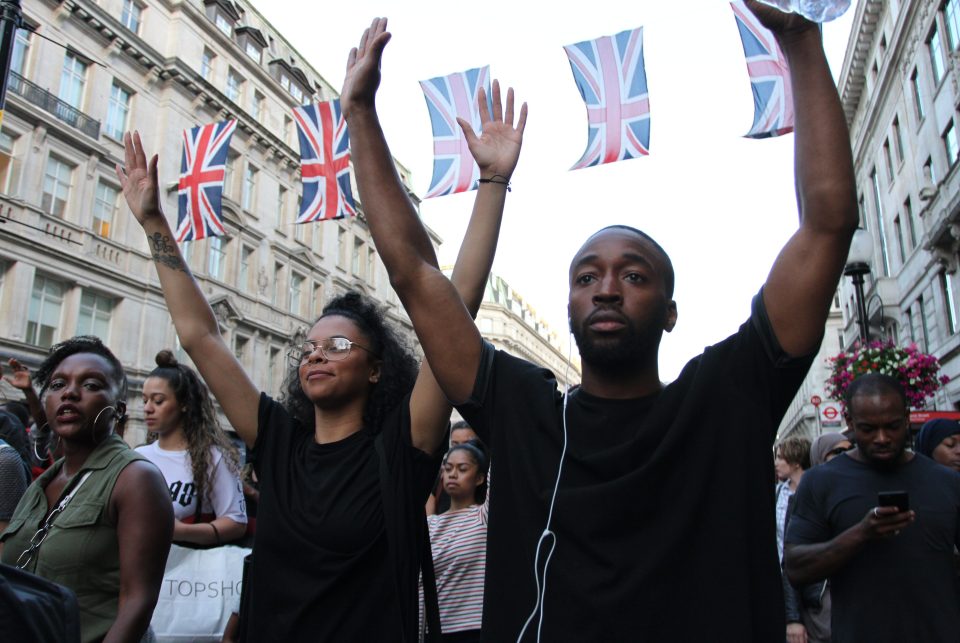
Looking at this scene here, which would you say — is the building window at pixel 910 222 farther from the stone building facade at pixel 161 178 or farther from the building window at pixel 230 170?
the building window at pixel 230 170

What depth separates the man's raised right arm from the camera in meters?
1.97

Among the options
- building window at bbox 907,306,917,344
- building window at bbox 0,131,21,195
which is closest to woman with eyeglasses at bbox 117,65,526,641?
building window at bbox 0,131,21,195

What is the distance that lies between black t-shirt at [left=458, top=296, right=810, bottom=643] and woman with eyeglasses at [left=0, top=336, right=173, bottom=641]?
137 centimetres

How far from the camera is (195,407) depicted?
176 inches

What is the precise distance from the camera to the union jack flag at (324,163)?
1023cm

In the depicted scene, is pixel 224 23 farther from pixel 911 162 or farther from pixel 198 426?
pixel 198 426

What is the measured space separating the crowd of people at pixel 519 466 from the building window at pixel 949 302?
2190 cm

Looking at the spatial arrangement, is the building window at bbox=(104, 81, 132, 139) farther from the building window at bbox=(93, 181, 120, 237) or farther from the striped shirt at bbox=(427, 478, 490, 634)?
the striped shirt at bbox=(427, 478, 490, 634)

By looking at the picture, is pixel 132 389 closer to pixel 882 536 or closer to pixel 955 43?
pixel 882 536

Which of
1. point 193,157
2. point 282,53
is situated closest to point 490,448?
point 193,157

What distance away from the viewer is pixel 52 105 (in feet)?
66.8

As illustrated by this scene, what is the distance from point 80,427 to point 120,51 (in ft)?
81.0

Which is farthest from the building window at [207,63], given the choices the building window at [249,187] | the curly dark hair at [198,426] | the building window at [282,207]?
the curly dark hair at [198,426]

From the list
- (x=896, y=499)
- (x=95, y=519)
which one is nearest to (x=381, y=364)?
(x=95, y=519)
